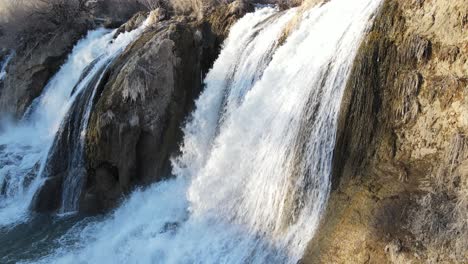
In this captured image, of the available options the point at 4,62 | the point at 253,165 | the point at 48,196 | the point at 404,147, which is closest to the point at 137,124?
the point at 48,196

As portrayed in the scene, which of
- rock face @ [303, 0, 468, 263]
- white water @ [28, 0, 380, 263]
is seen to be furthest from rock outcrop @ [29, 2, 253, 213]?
rock face @ [303, 0, 468, 263]

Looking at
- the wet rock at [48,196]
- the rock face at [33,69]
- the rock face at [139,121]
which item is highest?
the rock face at [33,69]

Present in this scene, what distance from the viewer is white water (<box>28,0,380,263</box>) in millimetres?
7359

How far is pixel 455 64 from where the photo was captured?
6613 mm

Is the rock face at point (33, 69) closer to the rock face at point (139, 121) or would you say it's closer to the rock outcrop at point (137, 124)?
the rock outcrop at point (137, 124)

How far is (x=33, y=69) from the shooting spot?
18.4 meters

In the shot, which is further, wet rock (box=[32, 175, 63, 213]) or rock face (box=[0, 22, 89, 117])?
rock face (box=[0, 22, 89, 117])

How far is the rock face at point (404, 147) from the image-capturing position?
237 inches

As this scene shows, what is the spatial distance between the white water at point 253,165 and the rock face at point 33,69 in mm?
9245

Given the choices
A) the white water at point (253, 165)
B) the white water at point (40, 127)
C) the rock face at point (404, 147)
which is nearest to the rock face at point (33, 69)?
the white water at point (40, 127)

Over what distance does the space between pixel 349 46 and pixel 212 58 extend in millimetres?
5646

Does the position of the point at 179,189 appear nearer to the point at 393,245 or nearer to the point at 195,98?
the point at 195,98

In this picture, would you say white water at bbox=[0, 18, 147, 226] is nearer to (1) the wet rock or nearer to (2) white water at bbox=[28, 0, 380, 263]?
(1) the wet rock

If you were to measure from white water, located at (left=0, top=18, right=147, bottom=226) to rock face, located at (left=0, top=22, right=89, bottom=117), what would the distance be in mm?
397
